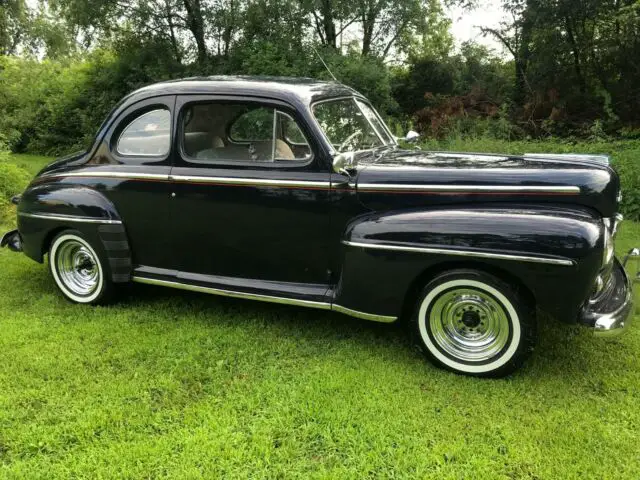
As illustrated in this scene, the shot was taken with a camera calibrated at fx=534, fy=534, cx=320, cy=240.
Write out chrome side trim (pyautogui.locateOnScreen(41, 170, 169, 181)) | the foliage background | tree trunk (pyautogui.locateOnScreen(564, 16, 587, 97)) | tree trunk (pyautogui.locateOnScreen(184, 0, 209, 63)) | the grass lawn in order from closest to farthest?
the grass lawn < chrome side trim (pyautogui.locateOnScreen(41, 170, 169, 181)) < the foliage background < tree trunk (pyautogui.locateOnScreen(564, 16, 587, 97)) < tree trunk (pyautogui.locateOnScreen(184, 0, 209, 63))

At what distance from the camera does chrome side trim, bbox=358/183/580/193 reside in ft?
10.8

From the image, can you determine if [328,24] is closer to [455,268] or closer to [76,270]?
[76,270]

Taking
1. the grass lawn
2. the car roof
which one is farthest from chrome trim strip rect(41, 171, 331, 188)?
the grass lawn

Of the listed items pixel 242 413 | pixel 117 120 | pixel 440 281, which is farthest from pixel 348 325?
pixel 117 120

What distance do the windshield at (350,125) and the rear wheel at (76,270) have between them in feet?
7.40

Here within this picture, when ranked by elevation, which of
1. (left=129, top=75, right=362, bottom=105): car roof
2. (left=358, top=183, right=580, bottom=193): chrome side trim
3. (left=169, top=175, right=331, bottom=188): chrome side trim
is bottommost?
(left=169, top=175, right=331, bottom=188): chrome side trim

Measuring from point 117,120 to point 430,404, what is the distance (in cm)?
333

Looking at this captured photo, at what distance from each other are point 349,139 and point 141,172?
1.67 meters

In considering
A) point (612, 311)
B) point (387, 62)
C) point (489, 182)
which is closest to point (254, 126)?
point (489, 182)

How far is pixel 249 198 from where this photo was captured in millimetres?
3887

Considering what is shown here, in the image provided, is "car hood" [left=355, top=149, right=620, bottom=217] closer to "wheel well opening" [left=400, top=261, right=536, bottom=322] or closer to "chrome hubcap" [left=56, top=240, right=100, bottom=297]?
"wheel well opening" [left=400, top=261, right=536, bottom=322]

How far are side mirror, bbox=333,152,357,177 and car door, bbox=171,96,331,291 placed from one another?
0.12 m

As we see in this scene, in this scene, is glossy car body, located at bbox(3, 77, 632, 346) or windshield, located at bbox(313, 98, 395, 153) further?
windshield, located at bbox(313, 98, 395, 153)

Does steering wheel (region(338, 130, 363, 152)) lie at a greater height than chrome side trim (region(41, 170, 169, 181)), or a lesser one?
greater
